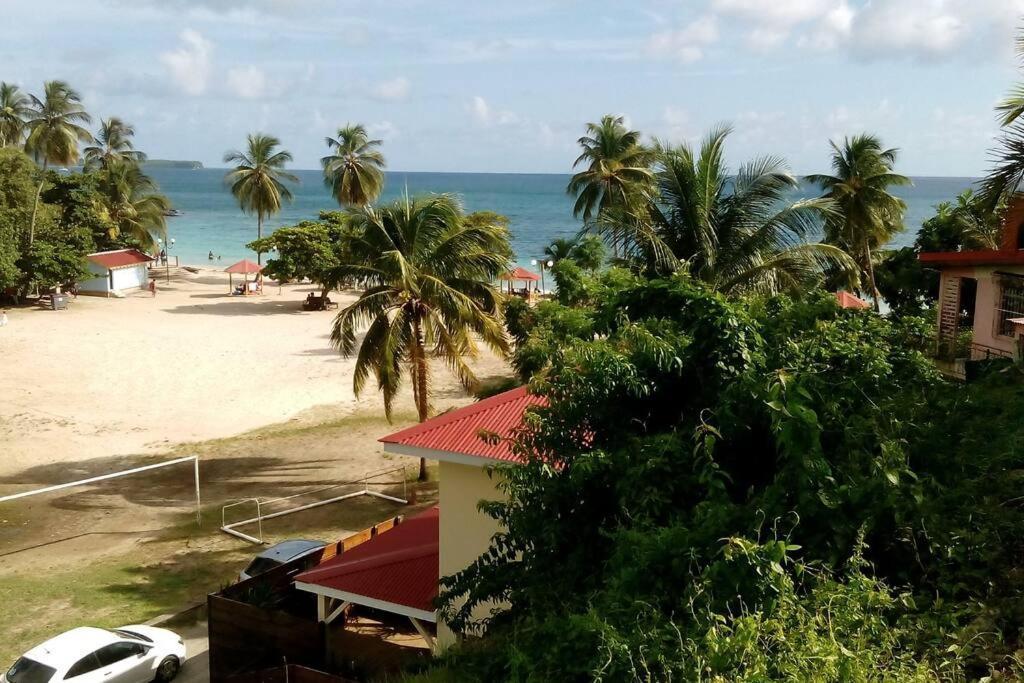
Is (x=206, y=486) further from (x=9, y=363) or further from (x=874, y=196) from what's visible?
(x=874, y=196)

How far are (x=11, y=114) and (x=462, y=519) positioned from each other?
7237 cm

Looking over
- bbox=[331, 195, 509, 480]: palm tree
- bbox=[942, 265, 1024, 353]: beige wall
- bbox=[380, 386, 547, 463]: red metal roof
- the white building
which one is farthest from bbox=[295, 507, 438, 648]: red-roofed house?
the white building

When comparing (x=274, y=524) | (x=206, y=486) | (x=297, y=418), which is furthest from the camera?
(x=297, y=418)

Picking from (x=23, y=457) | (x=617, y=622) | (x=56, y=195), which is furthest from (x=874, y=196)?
(x=56, y=195)

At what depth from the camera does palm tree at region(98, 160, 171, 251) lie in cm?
6638

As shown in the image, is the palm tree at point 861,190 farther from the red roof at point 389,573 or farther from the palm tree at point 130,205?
the palm tree at point 130,205

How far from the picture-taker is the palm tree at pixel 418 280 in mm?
21047

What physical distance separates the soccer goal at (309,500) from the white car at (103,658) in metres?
5.53

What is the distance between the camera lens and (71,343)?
3934 cm

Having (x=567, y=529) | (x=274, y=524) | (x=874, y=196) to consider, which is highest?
(x=874, y=196)

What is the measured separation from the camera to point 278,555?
1673 cm

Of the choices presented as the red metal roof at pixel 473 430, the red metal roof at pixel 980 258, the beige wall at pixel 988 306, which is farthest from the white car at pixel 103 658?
the red metal roof at pixel 980 258

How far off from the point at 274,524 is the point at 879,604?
17307 millimetres

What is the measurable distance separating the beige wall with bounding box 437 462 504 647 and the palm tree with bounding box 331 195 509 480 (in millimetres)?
8911
